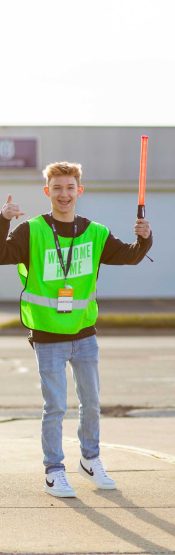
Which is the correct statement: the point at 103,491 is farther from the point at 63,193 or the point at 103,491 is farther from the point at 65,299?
the point at 63,193

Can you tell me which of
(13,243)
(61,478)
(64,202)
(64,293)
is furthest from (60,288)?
(61,478)

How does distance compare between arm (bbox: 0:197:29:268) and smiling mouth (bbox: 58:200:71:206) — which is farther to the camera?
smiling mouth (bbox: 58:200:71:206)

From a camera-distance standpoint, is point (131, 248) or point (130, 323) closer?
point (131, 248)

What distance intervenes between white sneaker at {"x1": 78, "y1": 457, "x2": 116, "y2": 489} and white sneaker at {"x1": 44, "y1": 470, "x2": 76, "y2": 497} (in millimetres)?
206

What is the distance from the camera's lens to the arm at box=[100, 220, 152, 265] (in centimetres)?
623

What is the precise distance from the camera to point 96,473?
6.36m

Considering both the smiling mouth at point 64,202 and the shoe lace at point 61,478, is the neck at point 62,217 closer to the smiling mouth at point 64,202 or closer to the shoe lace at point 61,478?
the smiling mouth at point 64,202

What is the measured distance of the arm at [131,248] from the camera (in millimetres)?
6234

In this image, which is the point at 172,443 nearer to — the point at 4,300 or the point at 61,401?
the point at 61,401

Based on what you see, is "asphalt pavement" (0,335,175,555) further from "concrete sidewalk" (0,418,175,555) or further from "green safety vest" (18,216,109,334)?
"green safety vest" (18,216,109,334)

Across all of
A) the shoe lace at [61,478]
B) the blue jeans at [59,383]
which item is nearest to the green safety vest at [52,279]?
the blue jeans at [59,383]

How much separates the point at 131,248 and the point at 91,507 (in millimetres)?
1296

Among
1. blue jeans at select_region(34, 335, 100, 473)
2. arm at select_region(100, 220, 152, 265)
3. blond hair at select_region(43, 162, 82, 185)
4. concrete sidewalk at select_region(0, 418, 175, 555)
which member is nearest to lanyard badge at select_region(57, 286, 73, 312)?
blue jeans at select_region(34, 335, 100, 473)

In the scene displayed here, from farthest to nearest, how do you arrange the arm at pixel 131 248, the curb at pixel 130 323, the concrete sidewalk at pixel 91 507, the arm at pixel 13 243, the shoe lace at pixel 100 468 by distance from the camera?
the curb at pixel 130 323, the shoe lace at pixel 100 468, the arm at pixel 131 248, the arm at pixel 13 243, the concrete sidewalk at pixel 91 507
